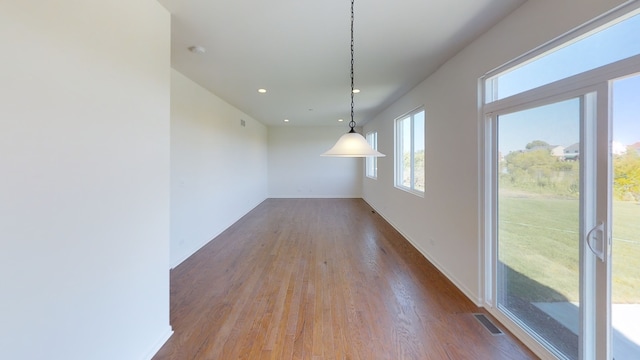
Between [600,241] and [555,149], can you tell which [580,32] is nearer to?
[555,149]

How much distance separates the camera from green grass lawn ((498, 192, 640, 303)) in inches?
53.7

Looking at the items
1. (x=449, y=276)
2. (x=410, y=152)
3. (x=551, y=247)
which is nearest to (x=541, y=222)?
(x=551, y=247)

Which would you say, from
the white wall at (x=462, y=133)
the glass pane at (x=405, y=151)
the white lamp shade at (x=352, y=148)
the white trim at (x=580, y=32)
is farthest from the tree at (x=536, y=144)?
the glass pane at (x=405, y=151)

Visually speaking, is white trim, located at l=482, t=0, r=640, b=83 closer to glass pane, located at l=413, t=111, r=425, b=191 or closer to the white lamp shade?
the white lamp shade

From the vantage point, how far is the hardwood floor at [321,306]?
192 cm

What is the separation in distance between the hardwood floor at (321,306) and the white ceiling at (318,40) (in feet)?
8.50

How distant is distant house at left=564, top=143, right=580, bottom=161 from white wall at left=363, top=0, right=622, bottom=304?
0.74 metres

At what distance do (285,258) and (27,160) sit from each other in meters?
2.99

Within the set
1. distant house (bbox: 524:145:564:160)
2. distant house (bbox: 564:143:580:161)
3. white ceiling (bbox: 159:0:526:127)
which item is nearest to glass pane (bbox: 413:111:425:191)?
white ceiling (bbox: 159:0:526:127)

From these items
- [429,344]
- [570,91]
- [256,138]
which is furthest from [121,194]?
[256,138]

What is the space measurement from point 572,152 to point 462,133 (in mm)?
1153

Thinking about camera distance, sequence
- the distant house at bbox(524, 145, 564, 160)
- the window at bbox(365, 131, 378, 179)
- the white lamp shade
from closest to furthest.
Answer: the distant house at bbox(524, 145, 564, 160)
the white lamp shade
the window at bbox(365, 131, 378, 179)

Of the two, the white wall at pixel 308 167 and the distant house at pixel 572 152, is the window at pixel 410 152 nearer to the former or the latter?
the distant house at pixel 572 152

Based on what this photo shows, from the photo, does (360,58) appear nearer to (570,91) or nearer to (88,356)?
(570,91)
